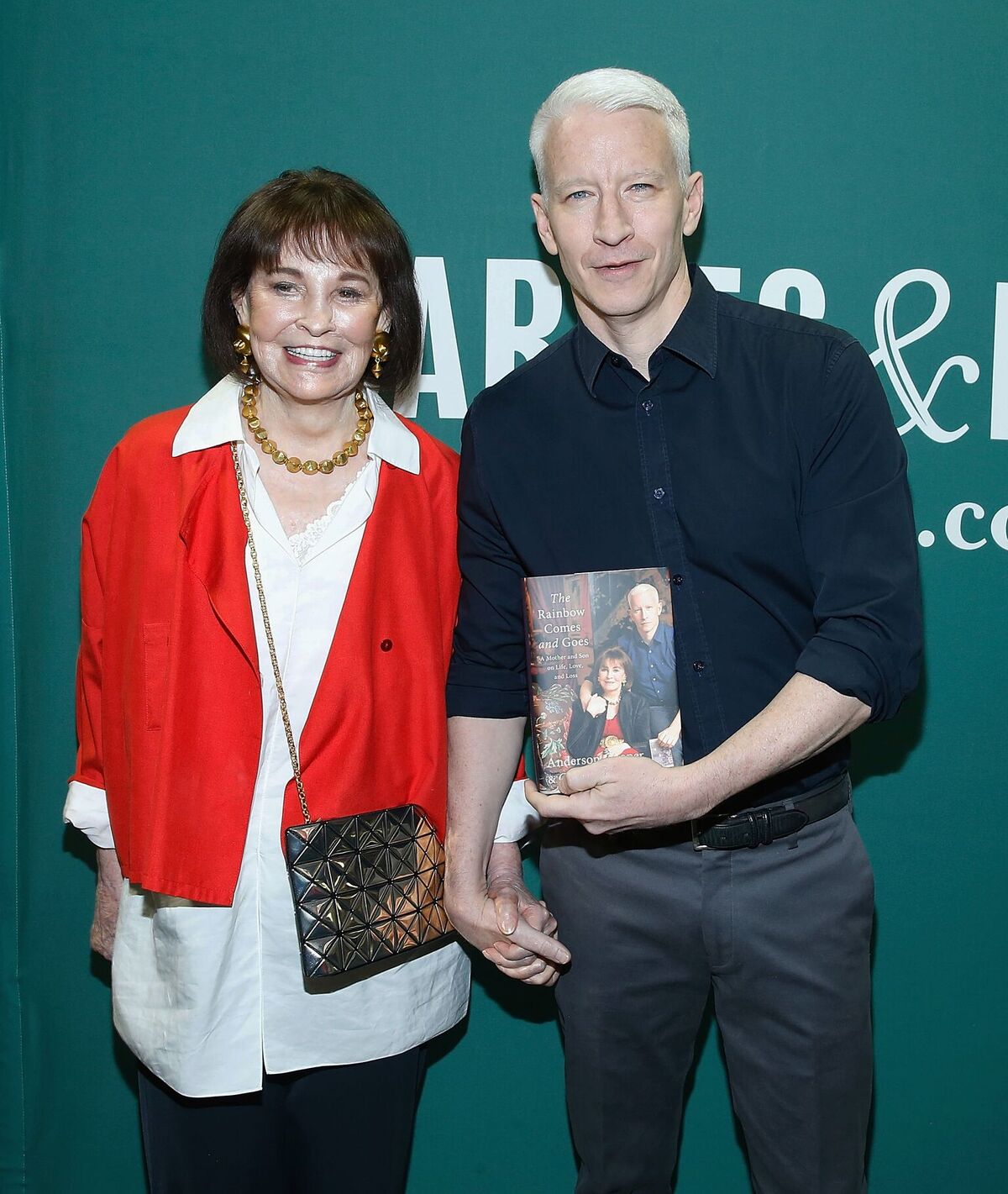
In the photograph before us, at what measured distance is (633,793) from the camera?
1707 millimetres

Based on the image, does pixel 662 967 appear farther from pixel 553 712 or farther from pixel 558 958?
pixel 553 712

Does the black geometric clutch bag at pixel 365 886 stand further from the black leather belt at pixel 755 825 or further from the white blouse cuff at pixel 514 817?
the black leather belt at pixel 755 825

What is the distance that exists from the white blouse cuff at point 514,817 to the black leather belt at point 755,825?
350 mm

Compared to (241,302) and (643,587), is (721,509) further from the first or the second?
Result: (241,302)

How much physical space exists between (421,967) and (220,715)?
0.56 metres

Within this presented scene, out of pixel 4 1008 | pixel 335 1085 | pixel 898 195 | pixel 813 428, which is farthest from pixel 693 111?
pixel 4 1008

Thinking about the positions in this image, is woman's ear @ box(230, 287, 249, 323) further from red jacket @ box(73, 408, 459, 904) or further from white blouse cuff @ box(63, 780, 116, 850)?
white blouse cuff @ box(63, 780, 116, 850)

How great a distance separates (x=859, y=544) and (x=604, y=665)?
1.39 feet

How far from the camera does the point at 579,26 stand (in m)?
2.26

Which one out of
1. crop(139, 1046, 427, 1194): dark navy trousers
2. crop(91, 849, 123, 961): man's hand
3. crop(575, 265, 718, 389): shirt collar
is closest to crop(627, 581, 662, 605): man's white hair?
crop(575, 265, 718, 389): shirt collar

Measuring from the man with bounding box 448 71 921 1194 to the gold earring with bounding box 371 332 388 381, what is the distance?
0.19 metres

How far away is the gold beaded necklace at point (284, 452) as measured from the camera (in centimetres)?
193

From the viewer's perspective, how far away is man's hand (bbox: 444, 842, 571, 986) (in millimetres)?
1907

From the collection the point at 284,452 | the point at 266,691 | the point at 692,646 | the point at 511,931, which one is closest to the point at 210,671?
the point at 266,691
